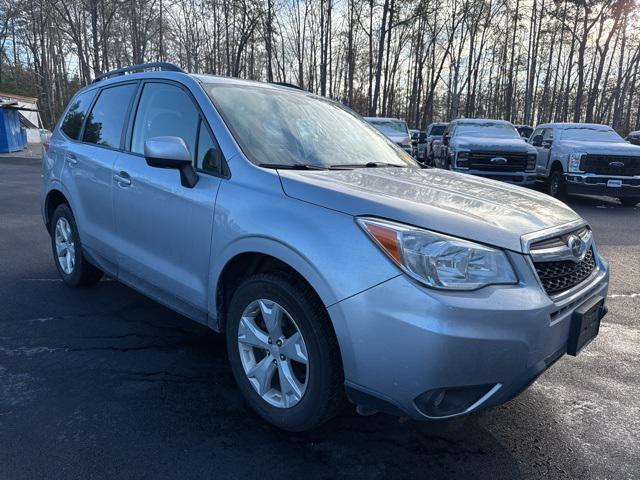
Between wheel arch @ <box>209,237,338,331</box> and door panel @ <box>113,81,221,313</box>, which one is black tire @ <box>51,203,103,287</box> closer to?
door panel @ <box>113,81,221,313</box>

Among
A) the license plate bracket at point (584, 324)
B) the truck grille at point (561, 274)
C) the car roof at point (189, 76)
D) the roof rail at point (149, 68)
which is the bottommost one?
the license plate bracket at point (584, 324)

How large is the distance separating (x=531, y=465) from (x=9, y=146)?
2685 cm

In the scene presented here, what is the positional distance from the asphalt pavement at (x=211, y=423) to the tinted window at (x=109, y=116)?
1.43m

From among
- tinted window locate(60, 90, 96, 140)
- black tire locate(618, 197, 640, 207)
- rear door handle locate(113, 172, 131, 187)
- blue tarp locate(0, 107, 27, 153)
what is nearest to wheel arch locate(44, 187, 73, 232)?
tinted window locate(60, 90, 96, 140)

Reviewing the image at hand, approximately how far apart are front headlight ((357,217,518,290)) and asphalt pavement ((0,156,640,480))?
3.12 feet

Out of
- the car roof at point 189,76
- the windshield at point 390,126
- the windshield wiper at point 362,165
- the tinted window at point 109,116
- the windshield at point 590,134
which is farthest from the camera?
the windshield at point 390,126

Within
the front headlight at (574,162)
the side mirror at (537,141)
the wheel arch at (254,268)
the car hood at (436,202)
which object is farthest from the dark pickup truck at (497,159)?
the wheel arch at (254,268)

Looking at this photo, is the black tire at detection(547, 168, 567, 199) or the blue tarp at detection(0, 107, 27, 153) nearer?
the black tire at detection(547, 168, 567, 199)

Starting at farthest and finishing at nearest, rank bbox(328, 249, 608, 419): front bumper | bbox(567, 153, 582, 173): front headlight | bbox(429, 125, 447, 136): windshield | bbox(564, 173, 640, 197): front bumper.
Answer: bbox(429, 125, 447, 136): windshield → bbox(567, 153, 582, 173): front headlight → bbox(564, 173, 640, 197): front bumper → bbox(328, 249, 608, 419): front bumper

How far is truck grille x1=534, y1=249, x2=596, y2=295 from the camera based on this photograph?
2295mm

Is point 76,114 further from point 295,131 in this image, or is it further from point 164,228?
point 295,131

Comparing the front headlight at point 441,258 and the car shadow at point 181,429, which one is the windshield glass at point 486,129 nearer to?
the car shadow at point 181,429

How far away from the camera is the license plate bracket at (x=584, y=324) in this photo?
7.79 ft

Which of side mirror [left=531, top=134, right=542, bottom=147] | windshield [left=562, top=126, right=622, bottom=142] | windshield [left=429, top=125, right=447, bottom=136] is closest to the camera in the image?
windshield [left=562, top=126, right=622, bottom=142]
